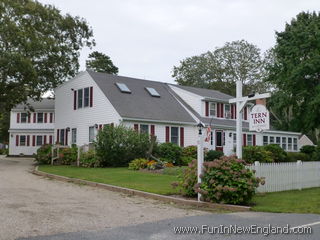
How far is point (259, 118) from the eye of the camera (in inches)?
457

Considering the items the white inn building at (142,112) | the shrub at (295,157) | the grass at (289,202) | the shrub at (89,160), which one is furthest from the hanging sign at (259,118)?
the shrub at (295,157)

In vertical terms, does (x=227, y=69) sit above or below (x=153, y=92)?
above

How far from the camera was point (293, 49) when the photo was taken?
24938 mm

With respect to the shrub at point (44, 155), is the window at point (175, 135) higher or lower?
higher

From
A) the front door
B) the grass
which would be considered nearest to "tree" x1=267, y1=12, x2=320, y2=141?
the front door

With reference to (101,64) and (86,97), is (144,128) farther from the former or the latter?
(101,64)

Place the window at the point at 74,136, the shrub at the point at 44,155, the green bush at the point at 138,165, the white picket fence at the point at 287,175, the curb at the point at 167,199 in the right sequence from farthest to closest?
1. the window at the point at 74,136
2. the shrub at the point at 44,155
3. the green bush at the point at 138,165
4. the white picket fence at the point at 287,175
5. the curb at the point at 167,199

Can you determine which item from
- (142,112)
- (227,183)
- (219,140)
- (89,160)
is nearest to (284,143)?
(219,140)

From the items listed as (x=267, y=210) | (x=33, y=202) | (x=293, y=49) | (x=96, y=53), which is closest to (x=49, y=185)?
(x=33, y=202)

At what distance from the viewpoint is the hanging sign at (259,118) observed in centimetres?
1142

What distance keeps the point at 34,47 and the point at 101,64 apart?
1087 inches

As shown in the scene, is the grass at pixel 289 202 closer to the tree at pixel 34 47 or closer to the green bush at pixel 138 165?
the green bush at pixel 138 165

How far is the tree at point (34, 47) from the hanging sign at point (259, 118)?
18864 mm

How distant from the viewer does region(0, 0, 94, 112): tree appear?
1048 inches
